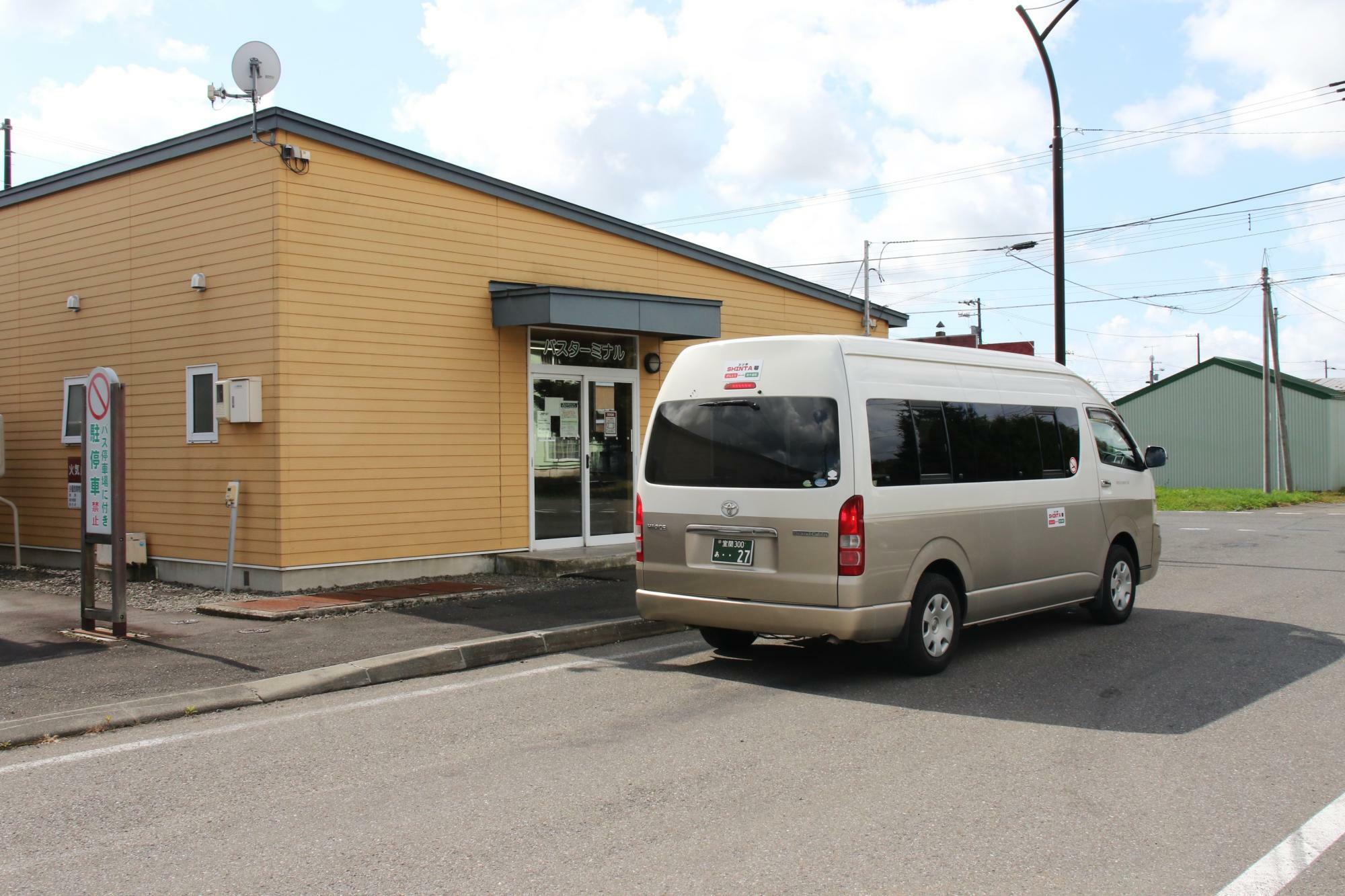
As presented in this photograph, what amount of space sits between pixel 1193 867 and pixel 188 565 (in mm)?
10657

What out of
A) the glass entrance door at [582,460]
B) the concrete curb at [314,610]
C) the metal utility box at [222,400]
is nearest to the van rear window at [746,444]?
the concrete curb at [314,610]

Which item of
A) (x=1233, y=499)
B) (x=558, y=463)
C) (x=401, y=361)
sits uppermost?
(x=401, y=361)

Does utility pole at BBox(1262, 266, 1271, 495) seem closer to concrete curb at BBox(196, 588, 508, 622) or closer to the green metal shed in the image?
the green metal shed

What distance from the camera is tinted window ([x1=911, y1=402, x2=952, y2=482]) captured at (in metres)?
7.63

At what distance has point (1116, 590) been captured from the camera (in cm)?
963

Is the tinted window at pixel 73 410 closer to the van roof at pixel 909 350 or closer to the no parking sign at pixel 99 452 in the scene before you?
the no parking sign at pixel 99 452

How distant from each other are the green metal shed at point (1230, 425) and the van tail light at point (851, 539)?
41175mm

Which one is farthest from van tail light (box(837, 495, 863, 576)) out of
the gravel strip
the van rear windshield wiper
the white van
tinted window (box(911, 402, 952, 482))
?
the gravel strip

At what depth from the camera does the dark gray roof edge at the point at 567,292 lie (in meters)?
12.4

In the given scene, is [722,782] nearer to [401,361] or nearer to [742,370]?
[742,370]

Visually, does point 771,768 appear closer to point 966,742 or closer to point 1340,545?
point 966,742

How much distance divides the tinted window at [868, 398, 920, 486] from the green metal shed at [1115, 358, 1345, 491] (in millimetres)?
40468

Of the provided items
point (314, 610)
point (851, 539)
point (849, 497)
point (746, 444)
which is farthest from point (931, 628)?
point (314, 610)

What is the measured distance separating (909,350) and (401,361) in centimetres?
618
